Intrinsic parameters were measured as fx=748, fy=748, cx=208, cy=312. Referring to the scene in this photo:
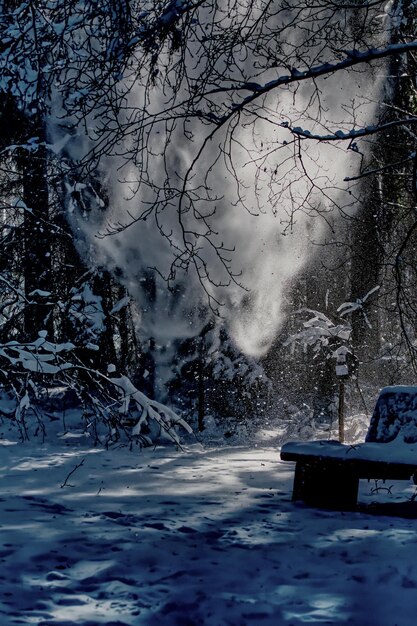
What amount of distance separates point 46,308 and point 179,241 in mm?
3209

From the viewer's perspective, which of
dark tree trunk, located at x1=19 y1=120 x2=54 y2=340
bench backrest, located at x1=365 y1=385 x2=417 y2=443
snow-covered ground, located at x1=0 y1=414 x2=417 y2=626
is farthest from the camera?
dark tree trunk, located at x1=19 y1=120 x2=54 y2=340

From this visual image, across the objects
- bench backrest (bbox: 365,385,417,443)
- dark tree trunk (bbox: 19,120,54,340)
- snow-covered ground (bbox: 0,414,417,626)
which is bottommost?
snow-covered ground (bbox: 0,414,417,626)

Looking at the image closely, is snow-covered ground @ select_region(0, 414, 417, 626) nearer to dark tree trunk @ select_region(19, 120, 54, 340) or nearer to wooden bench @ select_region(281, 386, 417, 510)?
wooden bench @ select_region(281, 386, 417, 510)

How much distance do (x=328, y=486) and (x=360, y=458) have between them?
0.65 meters

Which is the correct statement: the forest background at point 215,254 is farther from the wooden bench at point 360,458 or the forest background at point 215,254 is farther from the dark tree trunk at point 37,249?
the wooden bench at point 360,458

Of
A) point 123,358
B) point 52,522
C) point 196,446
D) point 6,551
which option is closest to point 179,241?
point 123,358

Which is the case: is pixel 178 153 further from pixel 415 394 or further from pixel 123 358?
pixel 415 394

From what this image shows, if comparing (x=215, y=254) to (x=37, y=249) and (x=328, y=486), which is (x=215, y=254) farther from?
(x=328, y=486)

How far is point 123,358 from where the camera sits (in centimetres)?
1389

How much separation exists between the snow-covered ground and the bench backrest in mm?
706

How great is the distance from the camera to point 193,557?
5062mm

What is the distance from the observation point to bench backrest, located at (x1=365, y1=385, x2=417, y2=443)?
24.8 ft

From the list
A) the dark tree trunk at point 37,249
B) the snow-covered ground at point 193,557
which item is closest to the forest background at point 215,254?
the dark tree trunk at point 37,249

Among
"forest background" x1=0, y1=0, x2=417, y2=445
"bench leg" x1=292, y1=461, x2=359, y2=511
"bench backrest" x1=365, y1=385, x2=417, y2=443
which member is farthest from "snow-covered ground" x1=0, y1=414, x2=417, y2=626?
"forest background" x1=0, y1=0, x2=417, y2=445
